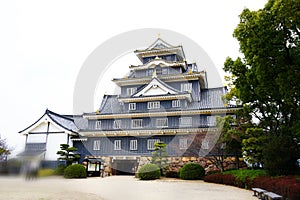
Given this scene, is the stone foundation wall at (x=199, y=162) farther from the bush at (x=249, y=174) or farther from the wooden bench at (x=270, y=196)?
the wooden bench at (x=270, y=196)

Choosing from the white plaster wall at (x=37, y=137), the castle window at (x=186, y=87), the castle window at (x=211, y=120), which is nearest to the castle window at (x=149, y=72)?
the castle window at (x=186, y=87)

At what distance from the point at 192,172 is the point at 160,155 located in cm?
318

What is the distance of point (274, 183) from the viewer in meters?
10.0

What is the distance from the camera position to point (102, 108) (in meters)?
28.2

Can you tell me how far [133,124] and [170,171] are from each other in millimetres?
6004

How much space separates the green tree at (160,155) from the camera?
72.5ft

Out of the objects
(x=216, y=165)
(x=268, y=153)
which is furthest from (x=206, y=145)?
(x=268, y=153)

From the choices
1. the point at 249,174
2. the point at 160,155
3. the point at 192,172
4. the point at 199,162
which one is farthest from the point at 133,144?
the point at 249,174

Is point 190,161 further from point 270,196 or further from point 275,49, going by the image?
point 270,196

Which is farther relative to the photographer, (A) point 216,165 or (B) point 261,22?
(A) point 216,165

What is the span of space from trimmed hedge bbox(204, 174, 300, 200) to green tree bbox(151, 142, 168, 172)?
606cm

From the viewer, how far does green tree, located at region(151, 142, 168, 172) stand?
72.5 feet

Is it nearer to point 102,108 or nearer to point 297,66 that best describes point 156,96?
point 102,108

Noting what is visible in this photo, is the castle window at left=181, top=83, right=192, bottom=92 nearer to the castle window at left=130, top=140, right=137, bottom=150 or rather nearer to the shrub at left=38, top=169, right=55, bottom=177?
the castle window at left=130, top=140, right=137, bottom=150
